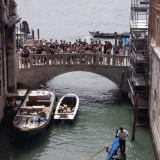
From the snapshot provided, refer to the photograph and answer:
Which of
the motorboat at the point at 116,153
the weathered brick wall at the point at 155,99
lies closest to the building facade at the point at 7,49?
the motorboat at the point at 116,153

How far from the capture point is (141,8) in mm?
24609

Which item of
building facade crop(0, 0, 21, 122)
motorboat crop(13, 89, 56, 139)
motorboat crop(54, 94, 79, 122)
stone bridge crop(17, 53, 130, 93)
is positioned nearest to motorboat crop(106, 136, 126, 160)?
motorboat crop(13, 89, 56, 139)

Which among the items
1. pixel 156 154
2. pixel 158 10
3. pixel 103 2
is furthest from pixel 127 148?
pixel 103 2

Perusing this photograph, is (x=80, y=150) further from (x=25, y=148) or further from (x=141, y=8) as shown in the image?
(x=141, y=8)

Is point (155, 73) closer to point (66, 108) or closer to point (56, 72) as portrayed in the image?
point (66, 108)

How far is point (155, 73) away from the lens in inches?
798

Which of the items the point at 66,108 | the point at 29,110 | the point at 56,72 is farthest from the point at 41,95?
the point at 56,72

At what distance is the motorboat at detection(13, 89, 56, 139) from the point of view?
20812 millimetres

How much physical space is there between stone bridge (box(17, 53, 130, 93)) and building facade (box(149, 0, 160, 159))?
166 inches

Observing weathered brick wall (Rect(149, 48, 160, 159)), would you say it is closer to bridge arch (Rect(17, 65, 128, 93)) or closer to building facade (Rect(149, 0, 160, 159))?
building facade (Rect(149, 0, 160, 159))

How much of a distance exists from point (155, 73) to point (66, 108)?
241 inches

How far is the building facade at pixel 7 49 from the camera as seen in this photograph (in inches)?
882

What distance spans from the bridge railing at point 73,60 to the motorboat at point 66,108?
8.15 ft

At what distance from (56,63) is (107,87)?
4.73 m
